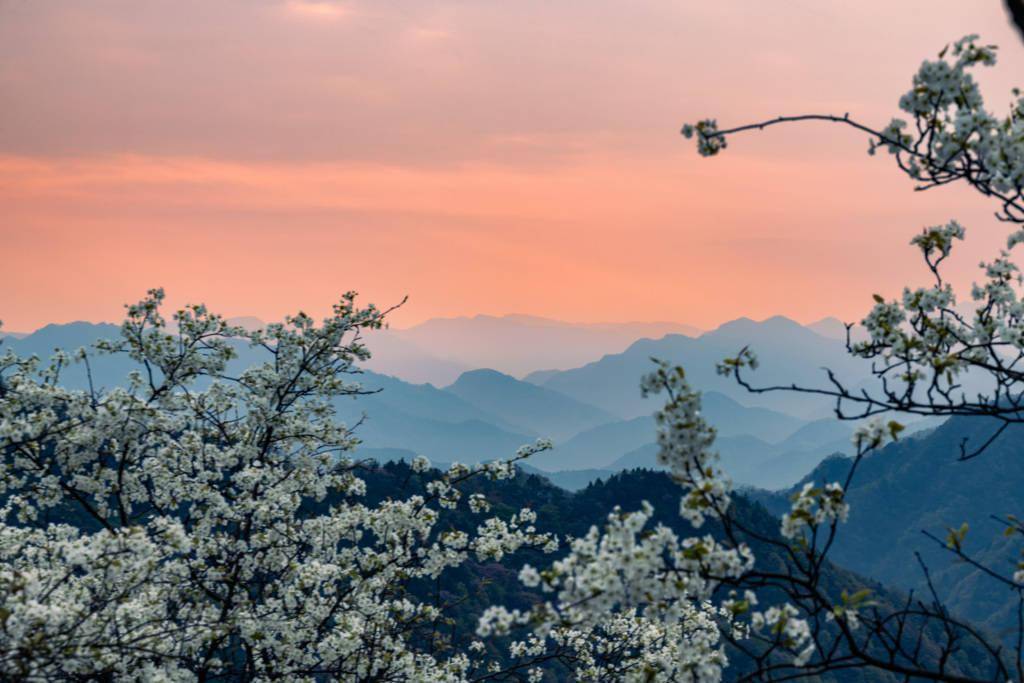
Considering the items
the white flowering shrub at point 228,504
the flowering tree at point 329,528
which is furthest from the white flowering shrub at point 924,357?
the white flowering shrub at point 228,504

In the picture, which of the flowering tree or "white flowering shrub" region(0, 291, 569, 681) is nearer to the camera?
the flowering tree

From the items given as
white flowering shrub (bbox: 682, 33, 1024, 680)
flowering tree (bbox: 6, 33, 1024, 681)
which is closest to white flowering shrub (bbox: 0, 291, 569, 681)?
flowering tree (bbox: 6, 33, 1024, 681)

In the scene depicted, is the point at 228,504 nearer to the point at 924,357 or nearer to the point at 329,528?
the point at 329,528

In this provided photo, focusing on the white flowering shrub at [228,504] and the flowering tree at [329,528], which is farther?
the white flowering shrub at [228,504]

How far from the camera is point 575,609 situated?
6.70 metres

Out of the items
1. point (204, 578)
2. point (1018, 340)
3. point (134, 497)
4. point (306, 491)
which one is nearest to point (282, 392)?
point (306, 491)

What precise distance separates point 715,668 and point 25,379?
12374 millimetres

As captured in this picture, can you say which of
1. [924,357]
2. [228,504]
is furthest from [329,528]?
[924,357]

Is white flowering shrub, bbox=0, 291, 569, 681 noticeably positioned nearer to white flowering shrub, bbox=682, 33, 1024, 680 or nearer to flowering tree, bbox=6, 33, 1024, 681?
flowering tree, bbox=6, 33, 1024, 681

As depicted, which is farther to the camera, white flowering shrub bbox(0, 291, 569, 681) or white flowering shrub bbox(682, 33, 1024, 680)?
white flowering shrub bbox(0, 291, 569, 681)

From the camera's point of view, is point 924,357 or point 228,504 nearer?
point 924,357

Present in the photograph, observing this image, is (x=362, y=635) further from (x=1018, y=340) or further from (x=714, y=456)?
(x=1018, y=340)

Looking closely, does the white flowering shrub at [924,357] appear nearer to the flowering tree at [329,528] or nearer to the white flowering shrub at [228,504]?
the flowering tree at [329,528]

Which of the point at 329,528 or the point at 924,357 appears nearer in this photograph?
the point at 924,357
